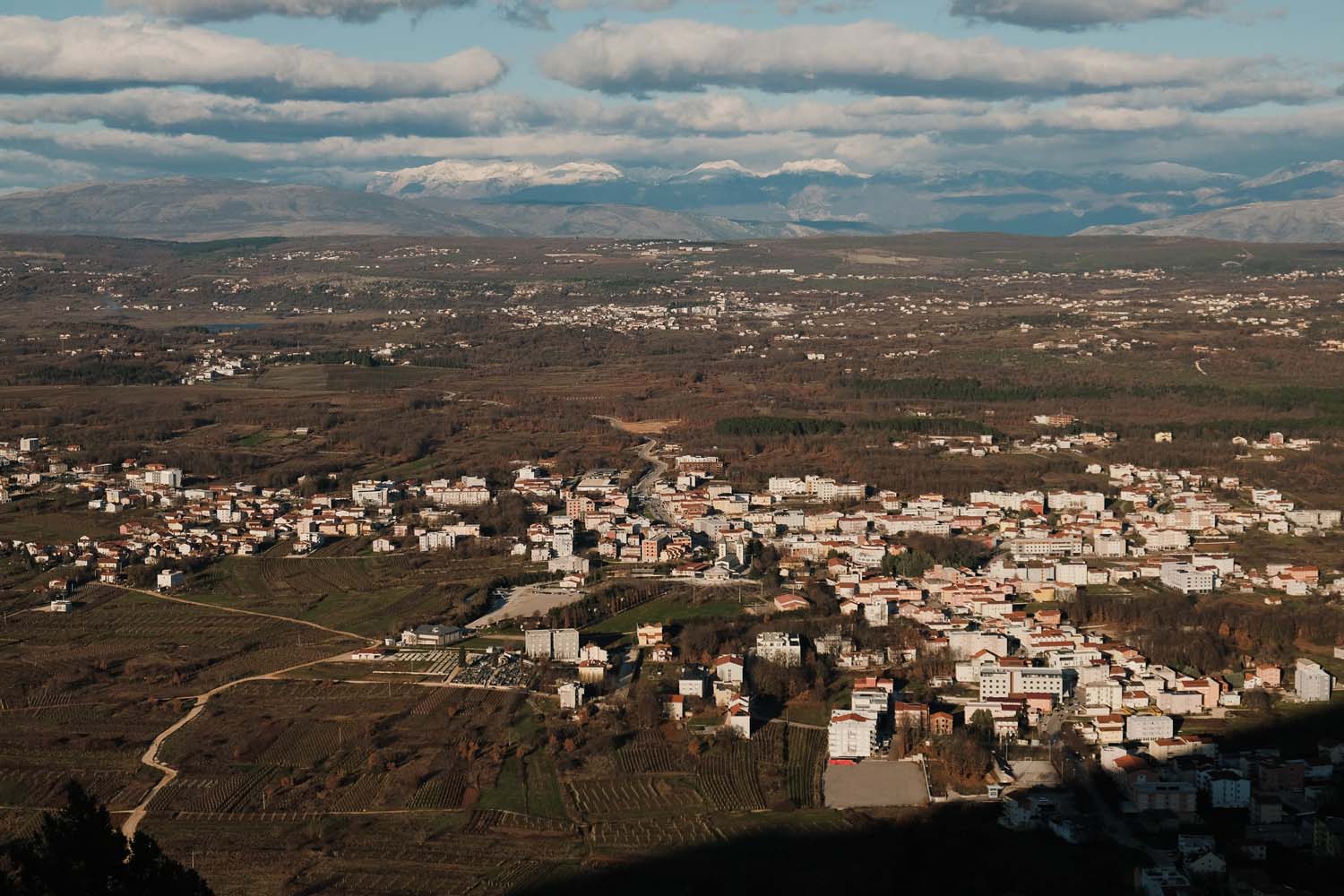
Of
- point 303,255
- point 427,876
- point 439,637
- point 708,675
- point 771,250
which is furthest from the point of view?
point 771,250

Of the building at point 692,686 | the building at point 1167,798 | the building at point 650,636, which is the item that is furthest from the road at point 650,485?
the building at point 1167,798

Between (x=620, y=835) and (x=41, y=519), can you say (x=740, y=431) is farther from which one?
(x=620, y=835)

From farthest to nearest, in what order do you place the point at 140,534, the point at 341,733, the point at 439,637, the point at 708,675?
the point at 140,534 → the point at 439,637 → the point at 708,675 → the point at 341,733

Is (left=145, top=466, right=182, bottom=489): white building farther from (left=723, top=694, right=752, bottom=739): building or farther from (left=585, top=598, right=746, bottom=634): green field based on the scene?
(left=723, top=694, right=752, bottom=739): building

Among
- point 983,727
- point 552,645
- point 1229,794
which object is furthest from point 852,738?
point 552,645

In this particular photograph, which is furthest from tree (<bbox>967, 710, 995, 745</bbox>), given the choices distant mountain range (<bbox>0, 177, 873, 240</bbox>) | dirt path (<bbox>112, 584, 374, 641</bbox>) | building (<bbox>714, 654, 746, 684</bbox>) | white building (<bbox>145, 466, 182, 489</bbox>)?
distant mountain range (<bbox>0, 177, 873, 240</bbox>)

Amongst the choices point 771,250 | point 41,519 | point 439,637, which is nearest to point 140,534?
point 41,519

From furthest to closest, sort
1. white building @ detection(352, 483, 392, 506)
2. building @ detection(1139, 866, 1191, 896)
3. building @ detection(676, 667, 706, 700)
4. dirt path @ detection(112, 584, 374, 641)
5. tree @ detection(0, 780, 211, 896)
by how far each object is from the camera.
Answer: white building @ detection(352, 483, 392, 506) < dirt path @ detection(112, 584, 374, 641) < building @ detection(676, 667, 706, 700) < building @ detection(1139, 866, 1191, 896) < tree @ detection(0, 780, 211, 896)
